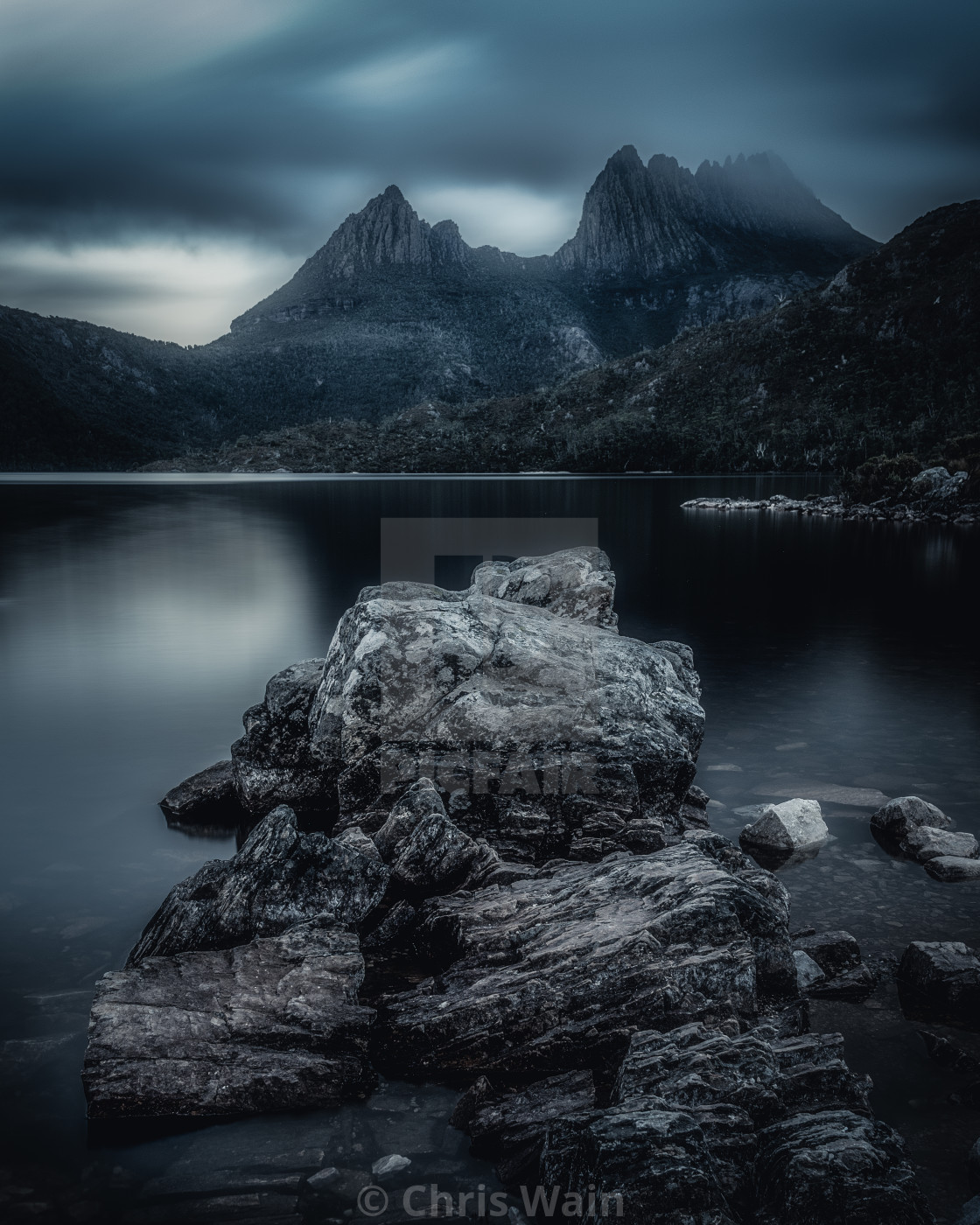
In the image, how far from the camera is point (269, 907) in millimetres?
6879

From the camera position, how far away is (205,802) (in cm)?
1037

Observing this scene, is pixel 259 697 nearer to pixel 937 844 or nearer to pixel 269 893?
pixel 269 893

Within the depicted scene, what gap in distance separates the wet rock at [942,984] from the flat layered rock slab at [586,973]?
101 centimetres

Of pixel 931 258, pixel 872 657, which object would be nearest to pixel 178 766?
pixel 872 657

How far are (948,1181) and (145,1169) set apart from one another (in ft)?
15.7

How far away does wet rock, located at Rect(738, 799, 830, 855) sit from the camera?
876 cm

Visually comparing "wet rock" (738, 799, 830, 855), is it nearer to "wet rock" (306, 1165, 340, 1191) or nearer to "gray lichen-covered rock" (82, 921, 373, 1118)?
"gray lichen-covered rock" (82, 921, 373, 1118)

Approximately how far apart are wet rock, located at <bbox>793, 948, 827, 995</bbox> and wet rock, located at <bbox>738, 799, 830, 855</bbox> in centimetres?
233

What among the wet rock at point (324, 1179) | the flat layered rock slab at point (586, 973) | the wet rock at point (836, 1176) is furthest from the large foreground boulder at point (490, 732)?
the wet rock at point (324, 1179)

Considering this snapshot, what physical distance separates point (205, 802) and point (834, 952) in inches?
298

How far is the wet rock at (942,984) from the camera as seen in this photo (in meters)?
6.07

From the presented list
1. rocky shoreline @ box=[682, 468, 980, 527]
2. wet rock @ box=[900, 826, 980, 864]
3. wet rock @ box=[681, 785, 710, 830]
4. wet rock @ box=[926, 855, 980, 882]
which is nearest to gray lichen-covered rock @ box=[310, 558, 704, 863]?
wet rock @ box=[681, 785, 710, 830]

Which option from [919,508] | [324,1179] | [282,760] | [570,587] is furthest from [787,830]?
[919,508]

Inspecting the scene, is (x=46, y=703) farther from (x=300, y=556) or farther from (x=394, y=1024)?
(x=300, y=556)
